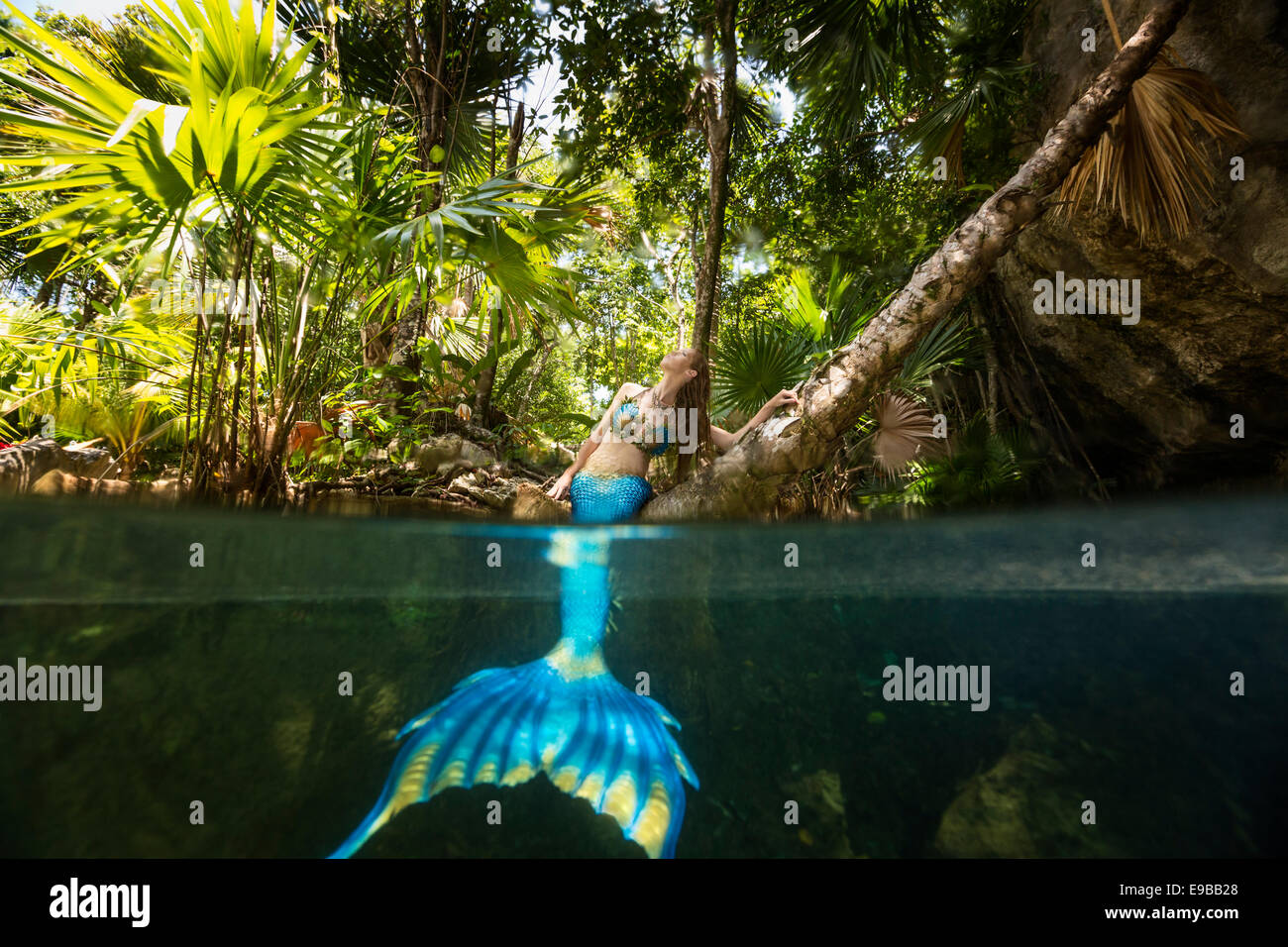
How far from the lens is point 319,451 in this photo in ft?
12.5

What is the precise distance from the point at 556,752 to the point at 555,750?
0.01 metres

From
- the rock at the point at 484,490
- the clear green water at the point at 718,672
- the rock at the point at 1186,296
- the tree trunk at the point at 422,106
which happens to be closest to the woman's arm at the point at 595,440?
the clear green water at the point at 718,672

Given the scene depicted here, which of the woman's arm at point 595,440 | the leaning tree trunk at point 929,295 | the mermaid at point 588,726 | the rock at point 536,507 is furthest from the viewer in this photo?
the rock at point 536,507

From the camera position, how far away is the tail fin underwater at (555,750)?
1983mm

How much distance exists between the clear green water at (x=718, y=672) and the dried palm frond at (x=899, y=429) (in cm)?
58

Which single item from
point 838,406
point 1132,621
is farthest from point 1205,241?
point 838,406

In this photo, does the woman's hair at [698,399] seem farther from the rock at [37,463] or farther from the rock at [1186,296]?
the rock at [37,463]

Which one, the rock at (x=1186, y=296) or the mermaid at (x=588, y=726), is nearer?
the mermaid at (x=588, y=726)

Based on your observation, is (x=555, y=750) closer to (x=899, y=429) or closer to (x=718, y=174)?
(x=899, y=429)

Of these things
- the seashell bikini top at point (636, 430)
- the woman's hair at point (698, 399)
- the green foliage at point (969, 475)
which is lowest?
the green foliage at point (969, 475)

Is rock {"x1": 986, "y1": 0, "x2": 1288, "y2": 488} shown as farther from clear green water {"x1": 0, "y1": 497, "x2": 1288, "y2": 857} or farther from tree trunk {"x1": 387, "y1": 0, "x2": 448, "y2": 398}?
tree trunk {"x1": 387, "y1": 0, "x2": 448, "y2": 398}

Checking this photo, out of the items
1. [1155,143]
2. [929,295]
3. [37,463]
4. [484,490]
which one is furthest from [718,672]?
[37,463]

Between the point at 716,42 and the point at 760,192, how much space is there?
1.63 m

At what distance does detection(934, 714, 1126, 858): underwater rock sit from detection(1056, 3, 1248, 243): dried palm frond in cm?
320
